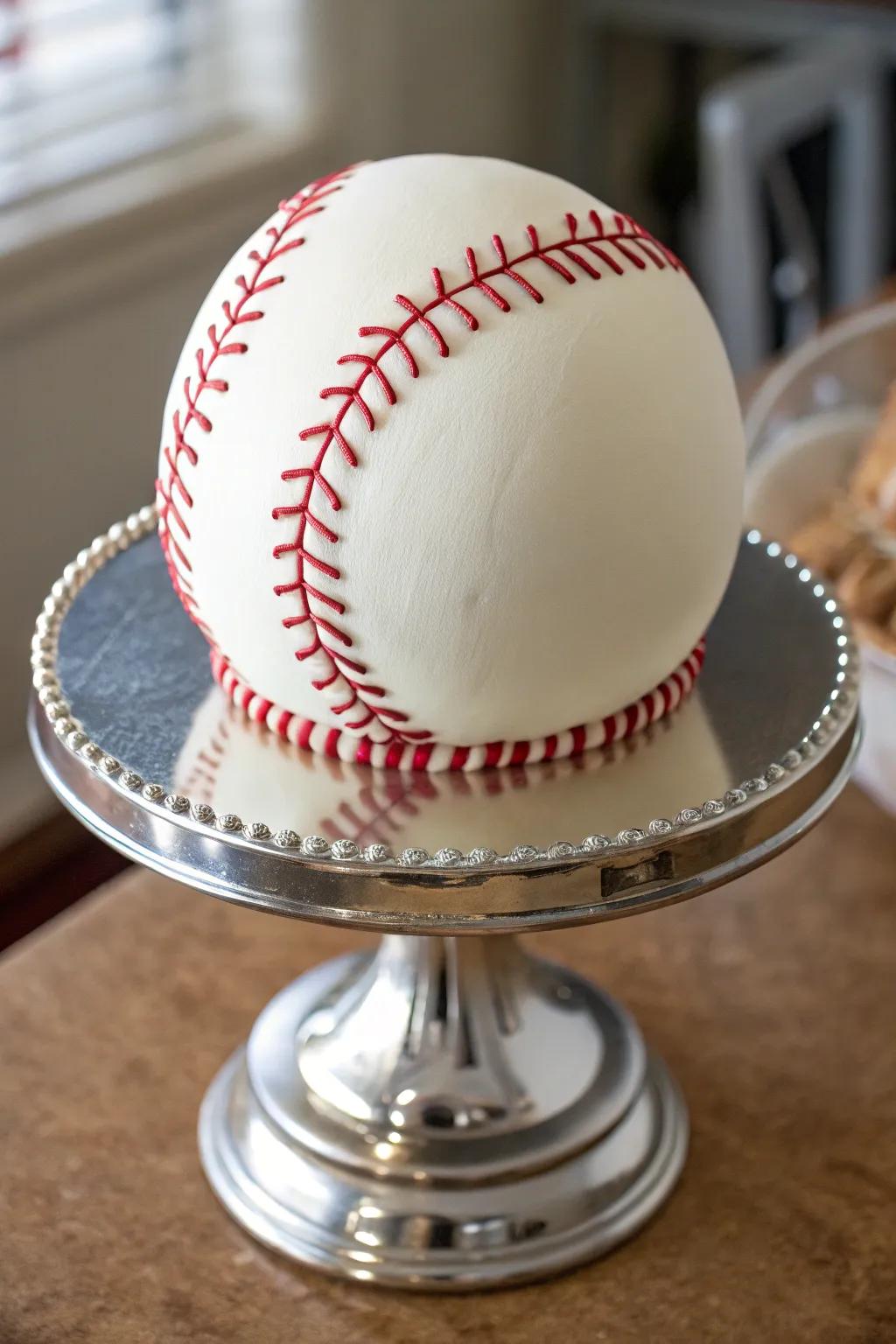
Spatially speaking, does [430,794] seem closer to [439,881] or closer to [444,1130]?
[439,881]

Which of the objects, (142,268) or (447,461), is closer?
(447,461)

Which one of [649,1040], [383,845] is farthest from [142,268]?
[383,845]

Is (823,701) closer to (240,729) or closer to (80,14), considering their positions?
(240,729)

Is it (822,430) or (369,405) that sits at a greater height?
(369,405)

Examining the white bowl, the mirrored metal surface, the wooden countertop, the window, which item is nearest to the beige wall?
the window

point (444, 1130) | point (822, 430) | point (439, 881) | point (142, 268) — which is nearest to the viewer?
point (439, 881)

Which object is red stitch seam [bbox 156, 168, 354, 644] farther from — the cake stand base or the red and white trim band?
the cake stand base

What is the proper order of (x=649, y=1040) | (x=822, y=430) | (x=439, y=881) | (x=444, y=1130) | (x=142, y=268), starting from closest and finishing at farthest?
(x=439, y=881), (x=444, y=1130), (x=649, y=1040), (x=822, y=430), (x=142, y=268)
